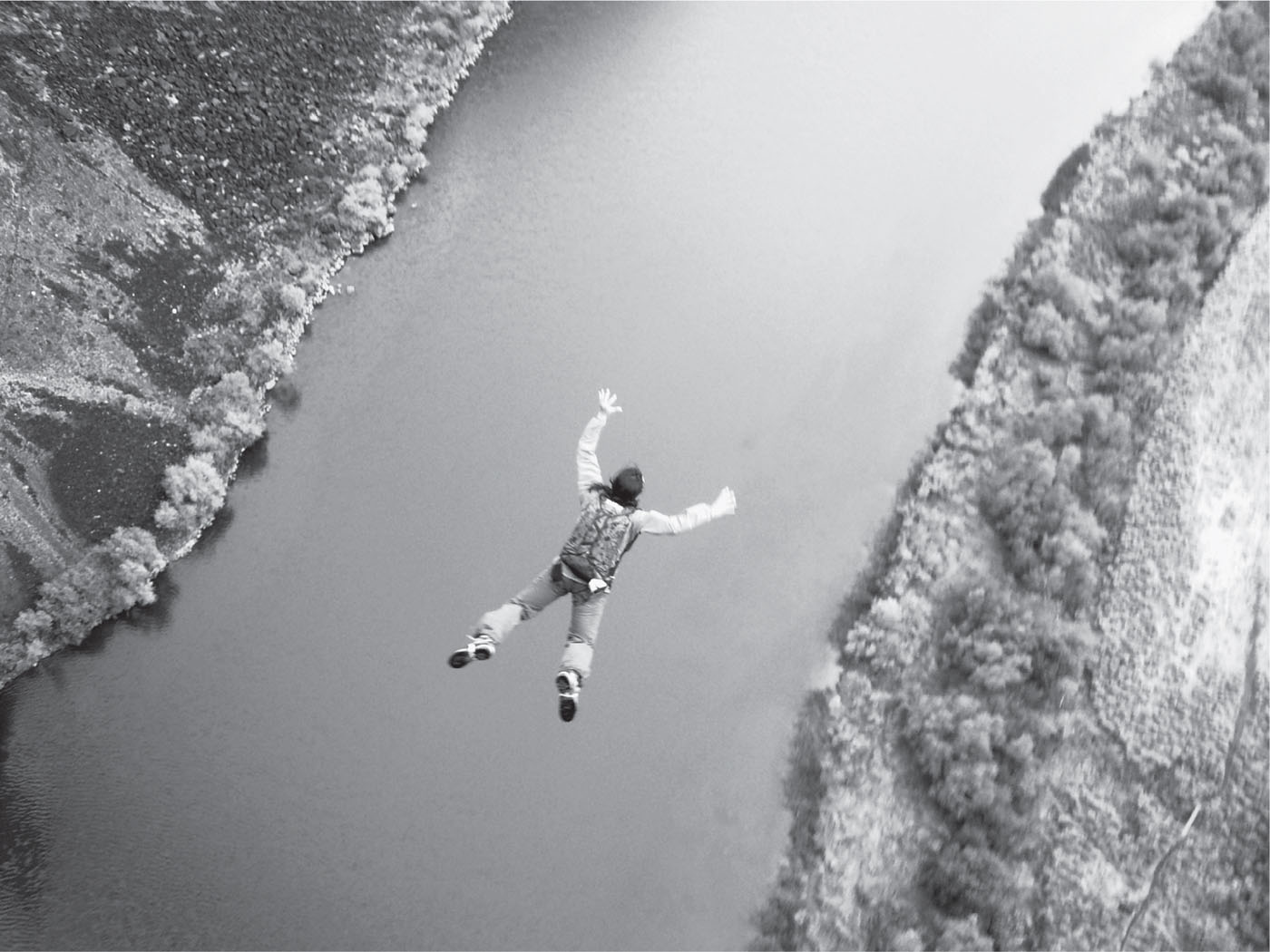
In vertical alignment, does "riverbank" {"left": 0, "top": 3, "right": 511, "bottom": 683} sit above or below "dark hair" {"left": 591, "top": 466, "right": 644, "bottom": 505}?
above

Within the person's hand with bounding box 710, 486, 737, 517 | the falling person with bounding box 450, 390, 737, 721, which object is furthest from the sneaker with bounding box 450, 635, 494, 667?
the person's hand with bounding box 710, 486, 737, 517

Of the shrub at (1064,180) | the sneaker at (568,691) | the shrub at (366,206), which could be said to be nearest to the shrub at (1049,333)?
the shrub at (1064,180)

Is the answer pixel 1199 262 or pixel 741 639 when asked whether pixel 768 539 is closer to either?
pixel 741 639

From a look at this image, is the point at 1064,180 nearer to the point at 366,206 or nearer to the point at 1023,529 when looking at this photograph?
the point at 1023,529

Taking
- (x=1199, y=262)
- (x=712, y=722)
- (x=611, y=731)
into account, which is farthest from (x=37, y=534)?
(x=1199, y=262)

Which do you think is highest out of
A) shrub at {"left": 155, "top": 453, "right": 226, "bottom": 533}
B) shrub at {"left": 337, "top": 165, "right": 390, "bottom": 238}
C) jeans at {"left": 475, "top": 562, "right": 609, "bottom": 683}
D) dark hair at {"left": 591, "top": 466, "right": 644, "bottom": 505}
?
shrub at {"left": 337, "top": 165, "right": 390, "bottom": 238}

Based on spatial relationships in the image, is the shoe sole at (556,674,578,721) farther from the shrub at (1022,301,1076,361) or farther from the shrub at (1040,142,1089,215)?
the shrub at (1040,142,1089,215)

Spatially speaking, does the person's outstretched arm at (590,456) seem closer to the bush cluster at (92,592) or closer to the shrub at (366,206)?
the bush cluster at (92,592)
